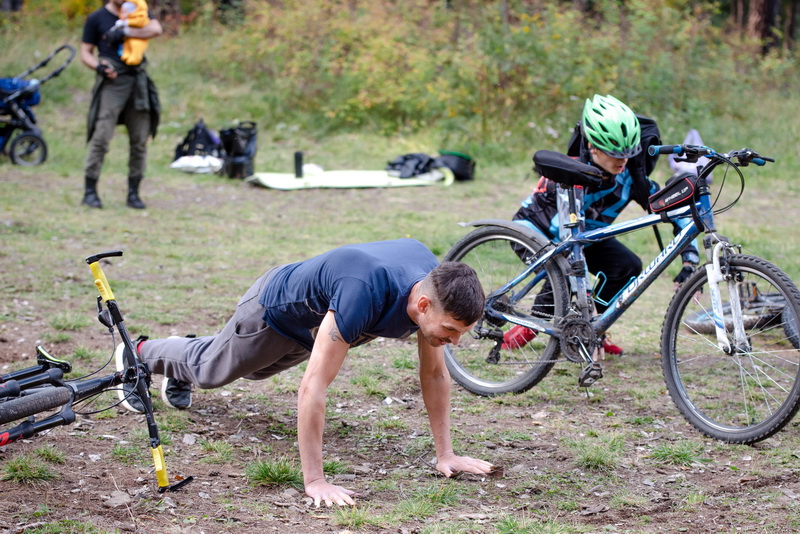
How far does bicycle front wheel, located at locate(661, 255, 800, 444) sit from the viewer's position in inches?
145

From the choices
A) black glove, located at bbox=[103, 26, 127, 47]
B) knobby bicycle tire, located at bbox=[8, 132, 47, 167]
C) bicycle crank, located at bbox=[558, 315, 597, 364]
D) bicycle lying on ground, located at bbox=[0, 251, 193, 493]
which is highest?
black glove, located at bbox=[103, 26, 127, 47]

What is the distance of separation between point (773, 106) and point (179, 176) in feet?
31.8

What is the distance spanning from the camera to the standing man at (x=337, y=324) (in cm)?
287

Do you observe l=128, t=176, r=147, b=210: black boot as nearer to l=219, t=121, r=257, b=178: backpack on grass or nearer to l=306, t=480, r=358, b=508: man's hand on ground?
l=219, t=121, r=257, b=178: backpack on grass

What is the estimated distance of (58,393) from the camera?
9.66 ft

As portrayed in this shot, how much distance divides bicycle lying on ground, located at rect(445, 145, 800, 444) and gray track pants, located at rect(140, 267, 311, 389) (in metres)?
1.37

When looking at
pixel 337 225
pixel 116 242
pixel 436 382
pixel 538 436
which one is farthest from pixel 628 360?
pixel 116 242

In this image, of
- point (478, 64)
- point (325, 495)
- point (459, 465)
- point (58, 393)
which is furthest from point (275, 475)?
point (478, 64)

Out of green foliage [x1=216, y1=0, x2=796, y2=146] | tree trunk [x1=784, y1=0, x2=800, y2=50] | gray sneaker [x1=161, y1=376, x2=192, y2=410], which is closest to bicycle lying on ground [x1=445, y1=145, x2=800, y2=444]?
gray sneaker [x1=161, y1=376, x2=192, y2=410]

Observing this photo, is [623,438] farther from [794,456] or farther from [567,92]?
[567,92]

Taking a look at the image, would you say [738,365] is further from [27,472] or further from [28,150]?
[28,150]

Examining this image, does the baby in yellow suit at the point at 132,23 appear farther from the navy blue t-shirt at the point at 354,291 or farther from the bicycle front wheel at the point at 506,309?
the navy blue t-shirt at the point at 354,291

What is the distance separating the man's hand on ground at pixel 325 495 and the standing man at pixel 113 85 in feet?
20.3

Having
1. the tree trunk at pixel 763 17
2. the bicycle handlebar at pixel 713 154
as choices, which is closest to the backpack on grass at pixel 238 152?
the bicycle handlebar at pixel 713 154
